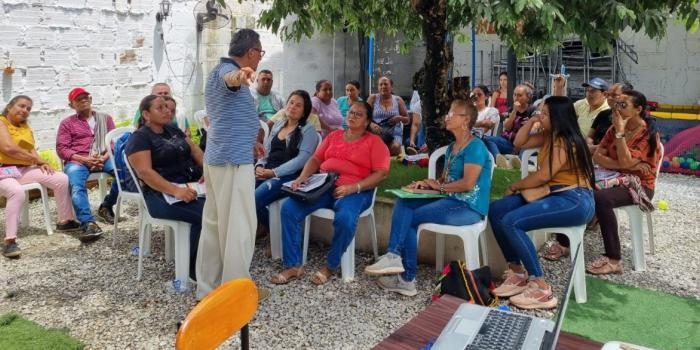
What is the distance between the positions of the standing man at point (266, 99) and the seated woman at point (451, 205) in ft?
10.1

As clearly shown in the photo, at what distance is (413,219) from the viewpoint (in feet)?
13.8

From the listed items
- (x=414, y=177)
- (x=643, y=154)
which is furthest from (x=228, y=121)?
(x=643, y=154)

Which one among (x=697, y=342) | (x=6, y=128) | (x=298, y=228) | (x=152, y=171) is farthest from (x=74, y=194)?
(x=697, y=342)

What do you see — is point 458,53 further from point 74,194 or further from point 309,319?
point 309,319

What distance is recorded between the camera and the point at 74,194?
5.76 meters

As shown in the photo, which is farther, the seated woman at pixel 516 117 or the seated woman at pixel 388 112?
the seated woman at pixel 388 112

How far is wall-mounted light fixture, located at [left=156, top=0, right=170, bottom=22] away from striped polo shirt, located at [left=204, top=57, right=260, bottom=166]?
477 cm

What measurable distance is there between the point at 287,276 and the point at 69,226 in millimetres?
2635

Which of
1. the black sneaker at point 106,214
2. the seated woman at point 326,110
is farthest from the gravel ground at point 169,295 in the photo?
the seated woman at point 326,110

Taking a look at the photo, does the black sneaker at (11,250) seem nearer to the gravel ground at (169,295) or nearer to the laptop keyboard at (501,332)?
the gravel ground at (169,295)

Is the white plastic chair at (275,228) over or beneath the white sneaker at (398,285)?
over

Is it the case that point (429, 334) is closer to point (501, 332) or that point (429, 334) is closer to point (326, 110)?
point (501, 332)

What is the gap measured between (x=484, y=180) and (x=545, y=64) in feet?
26.9

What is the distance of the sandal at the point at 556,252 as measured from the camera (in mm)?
4918
